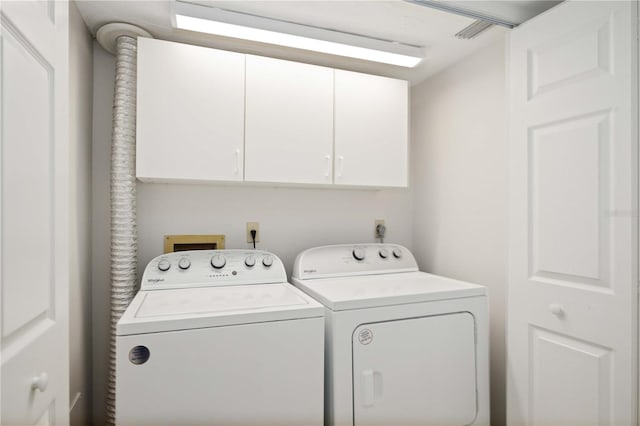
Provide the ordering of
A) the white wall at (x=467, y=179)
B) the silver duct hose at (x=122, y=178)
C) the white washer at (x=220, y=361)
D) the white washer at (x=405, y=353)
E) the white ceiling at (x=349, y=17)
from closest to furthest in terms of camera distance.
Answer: the white washer at (x=220, y=361)
the white washer at (x=405, y=353)
the white ceiling at (x=349, y=17)
the silver duct hose at (x=122, y=178)
the white wall at (x=467, y=179)

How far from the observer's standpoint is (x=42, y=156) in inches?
35.4

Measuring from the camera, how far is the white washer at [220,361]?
4.08 feet

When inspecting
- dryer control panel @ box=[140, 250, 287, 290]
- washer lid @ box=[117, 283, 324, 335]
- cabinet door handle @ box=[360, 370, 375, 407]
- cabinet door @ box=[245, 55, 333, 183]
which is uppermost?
cabinet door @ box=[245, 55, 333, 183]

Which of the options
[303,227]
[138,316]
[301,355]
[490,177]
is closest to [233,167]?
[303,227]

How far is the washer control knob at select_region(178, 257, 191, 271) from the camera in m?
1.83

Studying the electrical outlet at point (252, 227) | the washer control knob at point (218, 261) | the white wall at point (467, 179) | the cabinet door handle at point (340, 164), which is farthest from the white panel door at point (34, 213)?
the white wall at point (467, 179)

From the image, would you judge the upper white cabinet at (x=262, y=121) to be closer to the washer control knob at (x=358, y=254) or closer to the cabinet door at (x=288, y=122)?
the cabinet door at (x=288, y=122)

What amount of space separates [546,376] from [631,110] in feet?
3.66

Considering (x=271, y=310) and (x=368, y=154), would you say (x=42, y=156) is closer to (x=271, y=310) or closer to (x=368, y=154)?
(x=271, y=310)

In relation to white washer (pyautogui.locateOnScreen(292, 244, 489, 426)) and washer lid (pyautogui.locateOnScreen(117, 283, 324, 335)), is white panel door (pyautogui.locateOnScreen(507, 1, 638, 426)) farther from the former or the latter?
washer lid (pyautogui.locateOnScreen(117, 283, 324, 335))

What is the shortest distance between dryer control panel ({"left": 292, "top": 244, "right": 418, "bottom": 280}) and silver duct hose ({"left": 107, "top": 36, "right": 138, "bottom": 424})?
0.87 metres

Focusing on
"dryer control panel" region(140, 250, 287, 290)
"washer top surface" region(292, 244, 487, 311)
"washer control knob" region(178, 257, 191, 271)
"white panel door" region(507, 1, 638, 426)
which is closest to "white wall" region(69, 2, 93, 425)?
"dryer control panel" region(140, 250, 287, 290)

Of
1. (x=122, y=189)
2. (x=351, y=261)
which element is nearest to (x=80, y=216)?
(x=122, y=189)

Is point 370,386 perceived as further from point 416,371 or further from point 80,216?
point 80,216
